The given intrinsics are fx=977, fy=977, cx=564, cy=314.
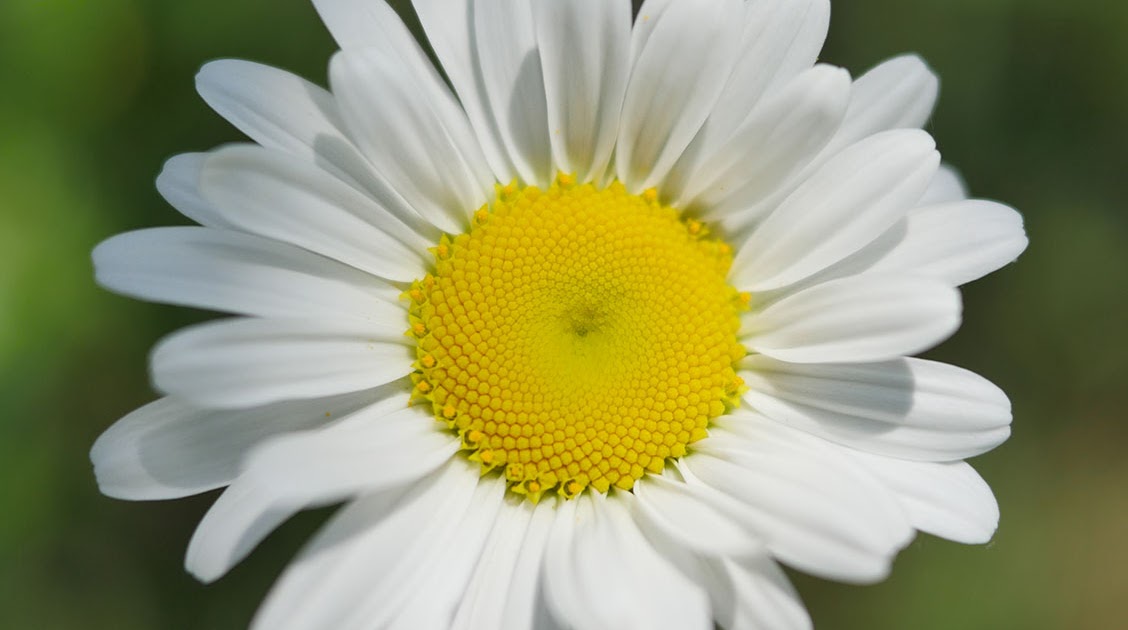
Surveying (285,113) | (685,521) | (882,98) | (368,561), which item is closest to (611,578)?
(685,521)

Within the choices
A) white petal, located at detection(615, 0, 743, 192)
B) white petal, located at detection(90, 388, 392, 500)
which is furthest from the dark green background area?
white petal, located at detection(615, 0, 743, 192)

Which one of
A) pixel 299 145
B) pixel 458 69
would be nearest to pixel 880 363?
pixel 458 69

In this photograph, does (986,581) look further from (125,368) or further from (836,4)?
(125,368)

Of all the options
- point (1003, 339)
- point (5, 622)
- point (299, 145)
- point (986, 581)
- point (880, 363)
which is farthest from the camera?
point (1003, 339)

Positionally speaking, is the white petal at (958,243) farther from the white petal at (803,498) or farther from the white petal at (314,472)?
the white petal at (314,472)

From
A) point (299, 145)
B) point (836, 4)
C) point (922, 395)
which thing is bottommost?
point (922, 395)

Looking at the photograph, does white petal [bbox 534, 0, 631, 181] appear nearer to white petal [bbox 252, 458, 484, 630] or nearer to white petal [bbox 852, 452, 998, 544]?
white petal [bbox 252, 458, 484, 630]

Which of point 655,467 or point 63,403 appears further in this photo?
point 63,403
